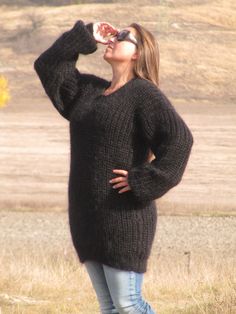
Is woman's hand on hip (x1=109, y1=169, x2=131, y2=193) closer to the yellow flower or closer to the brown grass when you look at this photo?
the brown grass

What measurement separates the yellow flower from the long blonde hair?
24903mm

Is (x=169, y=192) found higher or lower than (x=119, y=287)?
lower

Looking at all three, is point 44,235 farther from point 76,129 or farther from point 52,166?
point 76,129

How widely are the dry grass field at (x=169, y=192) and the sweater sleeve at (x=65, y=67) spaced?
1.26 metres

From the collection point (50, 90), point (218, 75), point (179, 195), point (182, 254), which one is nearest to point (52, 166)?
point (179, 195)

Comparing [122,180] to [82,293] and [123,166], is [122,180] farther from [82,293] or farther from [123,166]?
[82,293]

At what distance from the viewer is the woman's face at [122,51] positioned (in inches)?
152

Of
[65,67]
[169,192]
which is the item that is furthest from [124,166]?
[169,192]

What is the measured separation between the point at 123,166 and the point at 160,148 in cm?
13

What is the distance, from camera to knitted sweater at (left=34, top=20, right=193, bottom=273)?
3779 millimetres

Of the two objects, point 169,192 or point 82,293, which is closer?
point 82,293

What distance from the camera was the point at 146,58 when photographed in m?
3.87

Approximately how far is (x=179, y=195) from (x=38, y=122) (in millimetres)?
8970

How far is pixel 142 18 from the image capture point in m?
35.5
